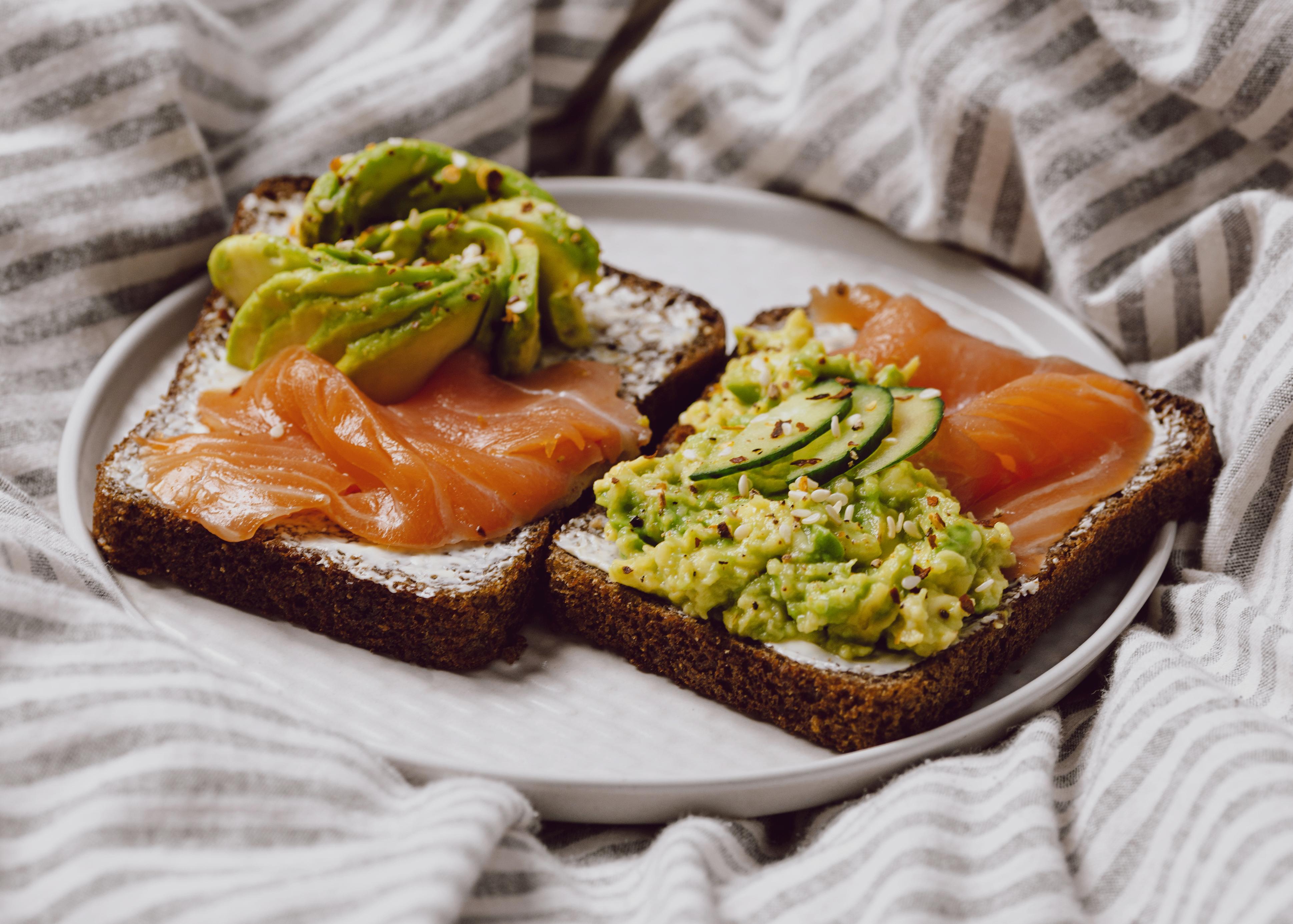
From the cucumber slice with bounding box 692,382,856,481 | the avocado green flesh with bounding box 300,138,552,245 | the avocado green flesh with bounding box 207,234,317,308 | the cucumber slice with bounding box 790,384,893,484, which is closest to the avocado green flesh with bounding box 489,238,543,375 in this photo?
the avocado green flesh with bounding box 300,138,552,245

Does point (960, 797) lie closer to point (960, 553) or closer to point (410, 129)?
point (960, 553)

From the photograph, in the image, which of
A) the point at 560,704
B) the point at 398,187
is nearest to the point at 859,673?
the point at 560,704

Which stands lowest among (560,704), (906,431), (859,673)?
(560,704)

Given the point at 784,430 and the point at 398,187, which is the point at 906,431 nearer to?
the point at 784,430

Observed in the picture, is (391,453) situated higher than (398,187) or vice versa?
(398,187)

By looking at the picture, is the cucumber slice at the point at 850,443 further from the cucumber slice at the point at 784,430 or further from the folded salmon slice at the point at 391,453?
the folded salmon slice at the point at 391,453

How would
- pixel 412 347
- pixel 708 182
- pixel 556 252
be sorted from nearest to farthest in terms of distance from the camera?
pixel 412 347
pixel 556 252
pixel 708 182

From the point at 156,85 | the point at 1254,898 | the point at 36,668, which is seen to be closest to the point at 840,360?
the point at 1254,898
